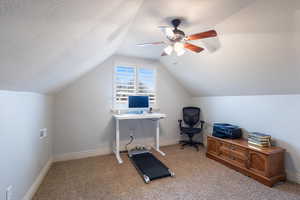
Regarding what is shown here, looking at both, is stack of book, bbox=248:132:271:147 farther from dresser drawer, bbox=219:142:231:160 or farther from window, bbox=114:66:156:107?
window, bbox=114:66:156:107

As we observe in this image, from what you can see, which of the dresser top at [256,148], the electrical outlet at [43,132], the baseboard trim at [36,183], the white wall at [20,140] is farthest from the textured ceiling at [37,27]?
the dresser top at [256,148]

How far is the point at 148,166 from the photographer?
2654mm

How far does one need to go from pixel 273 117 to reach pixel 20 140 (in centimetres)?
386

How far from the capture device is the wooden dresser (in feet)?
7.02

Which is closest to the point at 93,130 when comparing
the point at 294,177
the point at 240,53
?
the point at 240,53

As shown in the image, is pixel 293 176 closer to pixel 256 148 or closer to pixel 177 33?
pixel 256 148

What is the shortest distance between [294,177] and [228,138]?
1056 millimetres

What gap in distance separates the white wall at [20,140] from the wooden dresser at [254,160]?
3.26 m

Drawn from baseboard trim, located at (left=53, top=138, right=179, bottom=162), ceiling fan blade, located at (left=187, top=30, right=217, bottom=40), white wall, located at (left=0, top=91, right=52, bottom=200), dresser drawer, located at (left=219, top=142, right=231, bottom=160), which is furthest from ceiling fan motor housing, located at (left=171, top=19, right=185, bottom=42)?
baseboard trim, located at (left=53, top=138, right=179, bottom=162)

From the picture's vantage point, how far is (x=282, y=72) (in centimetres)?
202

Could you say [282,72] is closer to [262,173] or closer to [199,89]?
[262,173]

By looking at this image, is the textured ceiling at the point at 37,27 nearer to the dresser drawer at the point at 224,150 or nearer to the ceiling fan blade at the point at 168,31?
the ceiling fan blade at the point at 168,31

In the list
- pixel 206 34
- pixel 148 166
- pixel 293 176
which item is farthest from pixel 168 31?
pixel 293 176

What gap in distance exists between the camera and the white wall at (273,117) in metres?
2.20
